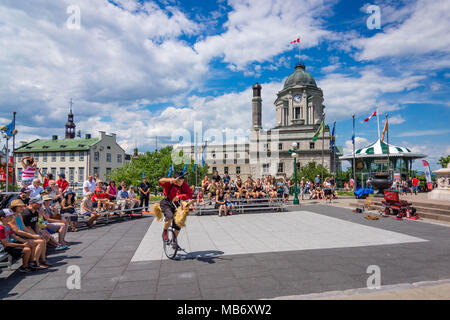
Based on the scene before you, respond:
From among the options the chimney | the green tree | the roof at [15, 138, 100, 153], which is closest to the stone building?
the roof at [15, 138, 100, 153]

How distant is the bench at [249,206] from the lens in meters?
13.7

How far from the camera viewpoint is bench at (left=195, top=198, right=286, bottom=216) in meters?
13.7

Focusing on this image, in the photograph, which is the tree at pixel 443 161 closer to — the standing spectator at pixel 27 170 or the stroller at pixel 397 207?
the stroller at pixel 397 207

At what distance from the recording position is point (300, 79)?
234 ft

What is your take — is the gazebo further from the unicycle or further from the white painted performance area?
the unicycle

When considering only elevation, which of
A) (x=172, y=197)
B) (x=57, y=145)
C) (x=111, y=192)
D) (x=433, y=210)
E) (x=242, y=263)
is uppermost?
(x=57, y=145)

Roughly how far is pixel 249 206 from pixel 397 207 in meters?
7.17

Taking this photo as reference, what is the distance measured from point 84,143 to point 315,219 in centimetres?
6540

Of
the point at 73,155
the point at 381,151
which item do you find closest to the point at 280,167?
the point at 381,151

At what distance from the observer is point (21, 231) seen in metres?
5.43

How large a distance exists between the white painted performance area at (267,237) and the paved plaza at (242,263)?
30 mm

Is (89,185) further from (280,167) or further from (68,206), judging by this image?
(280,167)

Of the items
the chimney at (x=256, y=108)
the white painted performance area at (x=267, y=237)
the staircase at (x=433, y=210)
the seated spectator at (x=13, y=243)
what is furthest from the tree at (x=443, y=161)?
the seated spectator at (x=13, y=243)
